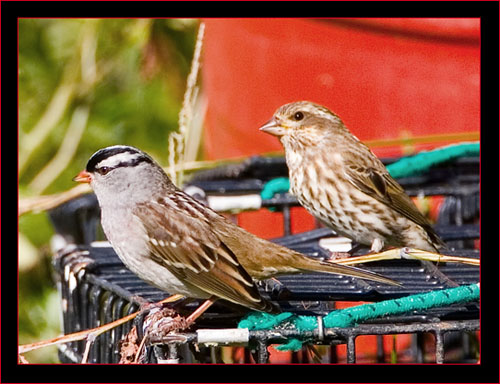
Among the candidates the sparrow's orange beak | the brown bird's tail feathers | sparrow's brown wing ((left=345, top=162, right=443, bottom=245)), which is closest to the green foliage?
sparrow's brown wing ((left=345, top=162, right=443, bottom=245))

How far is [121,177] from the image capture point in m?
3.00

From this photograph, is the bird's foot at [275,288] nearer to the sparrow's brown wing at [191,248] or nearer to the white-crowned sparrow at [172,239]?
the white-crowned sparrow at [172,239]

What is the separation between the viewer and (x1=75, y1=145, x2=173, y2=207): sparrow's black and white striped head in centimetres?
298

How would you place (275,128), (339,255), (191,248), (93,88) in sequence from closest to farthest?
(191,248)
(339,255)
(275,128)
(93,88)

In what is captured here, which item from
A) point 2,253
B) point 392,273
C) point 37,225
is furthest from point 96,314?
point 37,225

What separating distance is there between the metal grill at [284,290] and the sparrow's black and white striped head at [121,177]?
28cm

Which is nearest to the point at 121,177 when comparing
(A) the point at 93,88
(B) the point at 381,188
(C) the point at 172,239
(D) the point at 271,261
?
(C) the point at 172,239

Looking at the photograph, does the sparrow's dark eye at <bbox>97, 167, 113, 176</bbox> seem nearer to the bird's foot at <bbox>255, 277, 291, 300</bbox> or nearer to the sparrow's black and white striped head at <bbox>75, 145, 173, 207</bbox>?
the sparrow's black and white striped head at <bbox>75, 145, 173, 207</bbox>

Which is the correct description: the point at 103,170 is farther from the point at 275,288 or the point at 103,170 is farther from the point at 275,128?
the point at 275,128

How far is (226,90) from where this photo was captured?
4.57 metres

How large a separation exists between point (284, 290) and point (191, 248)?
289 mm

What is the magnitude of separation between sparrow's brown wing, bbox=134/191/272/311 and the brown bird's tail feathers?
0.73ft

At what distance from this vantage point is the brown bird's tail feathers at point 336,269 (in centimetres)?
294
